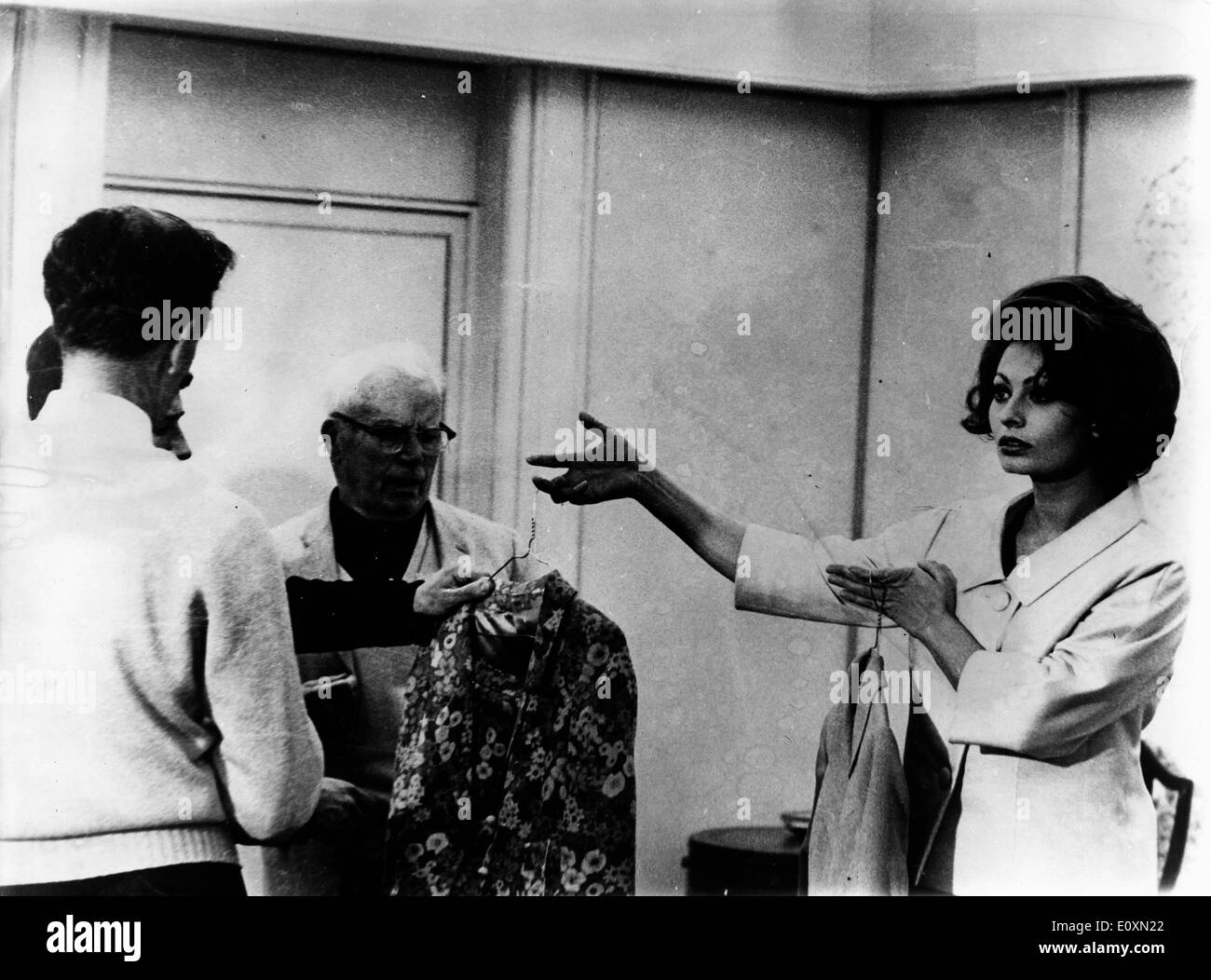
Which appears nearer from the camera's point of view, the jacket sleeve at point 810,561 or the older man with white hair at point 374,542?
the older man with white hair at point 374,542

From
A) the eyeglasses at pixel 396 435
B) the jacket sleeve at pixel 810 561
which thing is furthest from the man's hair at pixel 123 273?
the jacket sleeve at pixel 810 561

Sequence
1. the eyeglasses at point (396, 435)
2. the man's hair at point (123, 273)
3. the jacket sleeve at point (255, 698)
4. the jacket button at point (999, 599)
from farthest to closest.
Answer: the jacket button at point (999, 599) < the eyeglasses at point (396, 435) < the man's hair at point (123, 273) < the jacket sleeve at point (255, 698)

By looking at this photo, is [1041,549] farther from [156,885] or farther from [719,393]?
[156,885]

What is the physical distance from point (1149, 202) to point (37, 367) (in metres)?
2.87

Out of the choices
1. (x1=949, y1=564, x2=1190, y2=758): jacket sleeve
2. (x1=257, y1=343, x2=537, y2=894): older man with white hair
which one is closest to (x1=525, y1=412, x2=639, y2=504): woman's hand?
(x1=257, y1=343, x2=537, y2=894): older man with white hair

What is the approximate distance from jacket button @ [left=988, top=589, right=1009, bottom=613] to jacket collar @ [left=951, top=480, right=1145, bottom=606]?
2cm

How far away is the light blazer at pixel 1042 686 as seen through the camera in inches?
120

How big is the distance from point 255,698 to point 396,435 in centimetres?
71

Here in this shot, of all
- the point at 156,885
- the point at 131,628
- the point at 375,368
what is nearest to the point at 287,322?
the point at 375,368

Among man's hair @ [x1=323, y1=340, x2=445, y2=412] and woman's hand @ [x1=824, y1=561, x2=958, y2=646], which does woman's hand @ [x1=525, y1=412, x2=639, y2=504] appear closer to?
man's hair @ [x1=323, y1=340, x2=445, y2=412]

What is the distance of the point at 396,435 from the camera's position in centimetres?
304

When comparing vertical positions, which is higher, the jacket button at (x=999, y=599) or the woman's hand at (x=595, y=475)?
the woman's hand at (x=595, y=475)

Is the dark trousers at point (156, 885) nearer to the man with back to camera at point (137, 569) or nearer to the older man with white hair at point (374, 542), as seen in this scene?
the man with back to camera at point (137, 569)

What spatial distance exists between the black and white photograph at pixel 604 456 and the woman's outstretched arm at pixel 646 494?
10mm
